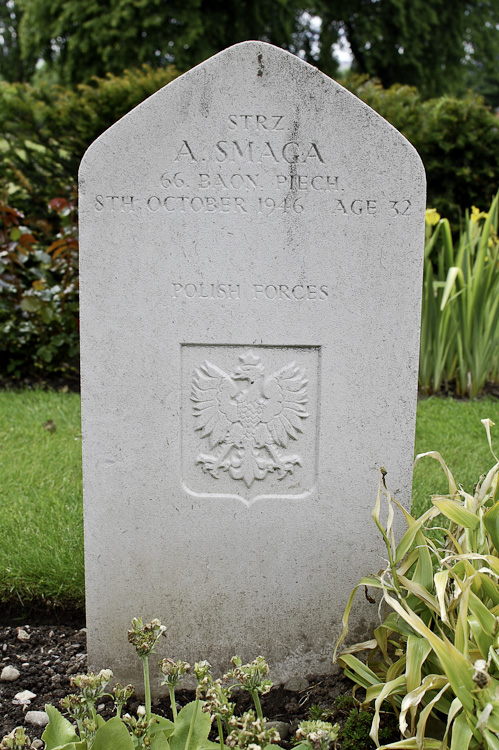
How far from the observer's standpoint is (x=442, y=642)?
144cm

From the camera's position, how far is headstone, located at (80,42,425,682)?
1821 mm

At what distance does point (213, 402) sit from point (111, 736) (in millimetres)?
939

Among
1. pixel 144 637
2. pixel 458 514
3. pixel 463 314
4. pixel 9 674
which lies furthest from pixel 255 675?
pixel 463 314

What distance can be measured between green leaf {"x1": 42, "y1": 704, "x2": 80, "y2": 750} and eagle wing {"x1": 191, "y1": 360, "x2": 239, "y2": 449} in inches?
33.4

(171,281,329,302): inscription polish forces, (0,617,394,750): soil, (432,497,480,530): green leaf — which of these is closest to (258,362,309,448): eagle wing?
(171,281,329,302): inscription polish forces

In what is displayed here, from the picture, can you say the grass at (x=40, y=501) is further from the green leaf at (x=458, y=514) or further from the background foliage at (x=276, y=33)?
the background foliage at (x=276, y=33)

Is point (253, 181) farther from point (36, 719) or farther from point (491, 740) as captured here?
point (36, 719)

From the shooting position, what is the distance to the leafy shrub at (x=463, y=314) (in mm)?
4281

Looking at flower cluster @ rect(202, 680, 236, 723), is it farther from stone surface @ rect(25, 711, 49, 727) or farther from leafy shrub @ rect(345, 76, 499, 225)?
leafy shrub @ rect(345, 76, 499, 225)

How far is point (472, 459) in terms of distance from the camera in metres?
3.51

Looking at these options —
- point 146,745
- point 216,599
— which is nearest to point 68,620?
point 216,599

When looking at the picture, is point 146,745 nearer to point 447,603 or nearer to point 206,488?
point 206,488

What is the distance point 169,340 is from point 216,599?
862 mm

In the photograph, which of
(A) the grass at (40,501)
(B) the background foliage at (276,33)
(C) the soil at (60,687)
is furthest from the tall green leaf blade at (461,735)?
(B) the background foliage at (276,33)
